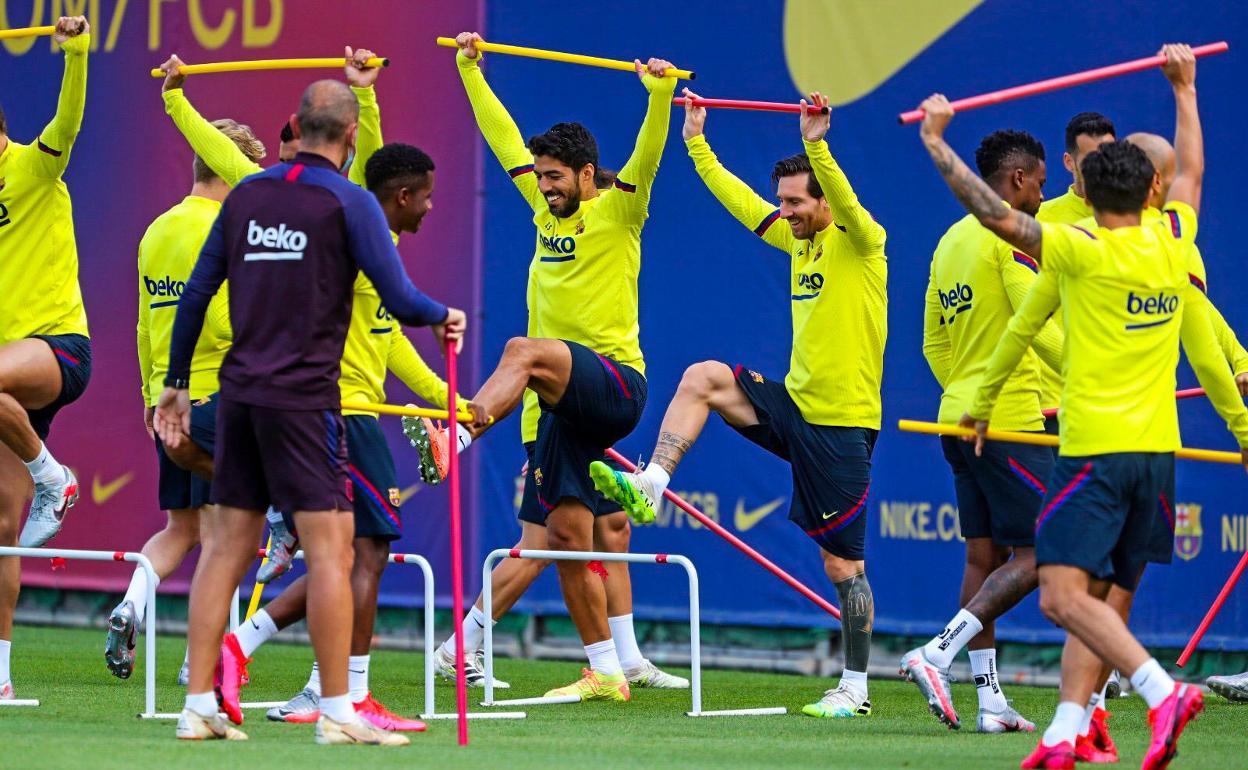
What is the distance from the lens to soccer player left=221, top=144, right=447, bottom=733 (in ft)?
21.7

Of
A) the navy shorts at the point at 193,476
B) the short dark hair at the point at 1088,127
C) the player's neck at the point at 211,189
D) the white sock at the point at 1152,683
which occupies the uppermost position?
the short dark hair at the point at 1088,127

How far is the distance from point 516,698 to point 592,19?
13.4 feet

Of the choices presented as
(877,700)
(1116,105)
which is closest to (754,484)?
(877,700)

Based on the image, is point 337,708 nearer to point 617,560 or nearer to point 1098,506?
point 617,560

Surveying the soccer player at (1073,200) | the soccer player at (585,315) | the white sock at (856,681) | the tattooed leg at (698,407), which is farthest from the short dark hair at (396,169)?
the white sock at (856,681)

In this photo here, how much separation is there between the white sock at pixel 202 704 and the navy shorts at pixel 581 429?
2.20 m

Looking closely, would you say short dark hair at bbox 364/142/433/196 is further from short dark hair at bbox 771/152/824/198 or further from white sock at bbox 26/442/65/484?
white sock at bbox 26/442/65/484

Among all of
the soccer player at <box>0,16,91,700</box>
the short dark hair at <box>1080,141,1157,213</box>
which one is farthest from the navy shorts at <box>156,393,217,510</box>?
the short dark hair at <box>1080,141,1157,213</box>

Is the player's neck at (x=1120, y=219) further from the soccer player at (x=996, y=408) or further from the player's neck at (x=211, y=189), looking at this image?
the player's neck at (x=211, y=189)

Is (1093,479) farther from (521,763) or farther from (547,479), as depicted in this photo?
(547,479)

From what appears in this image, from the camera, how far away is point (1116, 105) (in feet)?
29.6

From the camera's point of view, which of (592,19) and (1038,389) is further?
(592,19)

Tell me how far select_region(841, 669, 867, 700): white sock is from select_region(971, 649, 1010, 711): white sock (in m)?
0.62

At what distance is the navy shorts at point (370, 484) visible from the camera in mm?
6637
